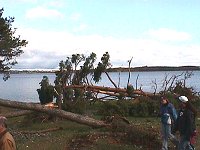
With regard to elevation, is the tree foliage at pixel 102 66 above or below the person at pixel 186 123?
above

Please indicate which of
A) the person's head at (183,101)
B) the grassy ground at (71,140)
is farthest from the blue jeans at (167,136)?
the person's head at (183,101)

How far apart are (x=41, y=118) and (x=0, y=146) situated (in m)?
13.5

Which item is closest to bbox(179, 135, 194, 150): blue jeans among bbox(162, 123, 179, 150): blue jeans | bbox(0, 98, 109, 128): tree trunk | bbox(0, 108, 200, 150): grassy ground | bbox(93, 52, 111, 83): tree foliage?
bbox(162, 123, 179, 150): blue jeans

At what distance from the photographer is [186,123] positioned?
38.6 ft

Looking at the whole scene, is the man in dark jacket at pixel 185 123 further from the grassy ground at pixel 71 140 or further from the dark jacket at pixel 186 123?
the grassy ground at pixel 71 140

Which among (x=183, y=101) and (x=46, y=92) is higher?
(x=183, y=101)

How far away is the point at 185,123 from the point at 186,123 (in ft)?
0.11

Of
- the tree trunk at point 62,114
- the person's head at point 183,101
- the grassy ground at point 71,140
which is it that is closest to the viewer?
the person's head at point 183,101

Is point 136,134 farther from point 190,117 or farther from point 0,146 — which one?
point 0,146

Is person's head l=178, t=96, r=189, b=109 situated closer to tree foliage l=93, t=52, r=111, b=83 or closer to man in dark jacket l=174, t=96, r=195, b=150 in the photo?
man in dark jacket l=174, t=96, r=195, b=150

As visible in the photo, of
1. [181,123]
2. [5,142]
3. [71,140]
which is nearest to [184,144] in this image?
[181,123]

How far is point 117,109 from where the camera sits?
22641 millimetres

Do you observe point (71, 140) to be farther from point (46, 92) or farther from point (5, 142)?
point (46, 92)

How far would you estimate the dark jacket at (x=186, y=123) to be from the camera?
461 inches
